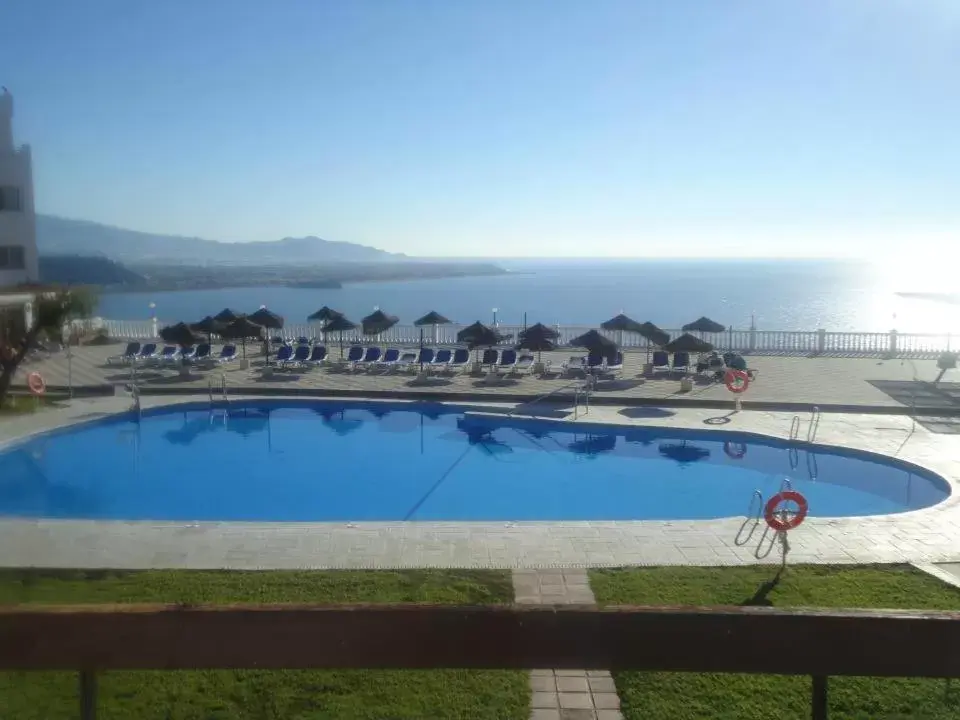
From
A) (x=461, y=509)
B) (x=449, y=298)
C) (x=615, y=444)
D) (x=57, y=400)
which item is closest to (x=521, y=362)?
(x=615, y=444)

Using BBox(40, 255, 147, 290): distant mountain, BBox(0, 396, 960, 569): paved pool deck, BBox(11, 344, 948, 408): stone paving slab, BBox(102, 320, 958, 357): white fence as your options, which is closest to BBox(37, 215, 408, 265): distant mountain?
BBox(40, 255, 147, 290): distant mountain

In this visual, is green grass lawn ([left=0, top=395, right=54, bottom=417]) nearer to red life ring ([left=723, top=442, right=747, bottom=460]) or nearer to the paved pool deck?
the paved pool deck

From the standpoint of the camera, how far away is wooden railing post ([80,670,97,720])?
6.37 feet

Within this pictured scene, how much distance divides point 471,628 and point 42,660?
37.9 inches

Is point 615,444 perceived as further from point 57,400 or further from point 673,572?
point 57,400

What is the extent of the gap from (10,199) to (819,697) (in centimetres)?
3669

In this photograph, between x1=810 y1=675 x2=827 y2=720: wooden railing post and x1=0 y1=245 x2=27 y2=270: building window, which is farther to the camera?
x1=0 y1=245 x2=27 y2=270: building window

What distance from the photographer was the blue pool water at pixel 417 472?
10023 mm

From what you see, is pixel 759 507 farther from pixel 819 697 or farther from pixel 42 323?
pixel 42 323

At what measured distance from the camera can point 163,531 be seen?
7.93 metres

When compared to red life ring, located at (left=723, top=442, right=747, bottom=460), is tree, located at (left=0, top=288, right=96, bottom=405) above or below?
above

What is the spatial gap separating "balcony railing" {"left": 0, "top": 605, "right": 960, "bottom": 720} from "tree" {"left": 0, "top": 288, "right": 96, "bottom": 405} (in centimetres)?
718

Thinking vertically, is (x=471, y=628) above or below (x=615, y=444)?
above

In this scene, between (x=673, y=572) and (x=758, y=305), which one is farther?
(x=758, y=305)
